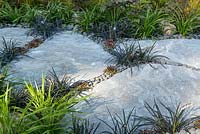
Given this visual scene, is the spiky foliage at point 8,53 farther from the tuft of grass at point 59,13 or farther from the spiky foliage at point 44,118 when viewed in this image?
the spiky foliage at point 44,118

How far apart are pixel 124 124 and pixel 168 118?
1.62 ft


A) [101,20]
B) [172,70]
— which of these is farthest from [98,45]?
[172,70]

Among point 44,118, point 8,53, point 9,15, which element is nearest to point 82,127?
point 44,118

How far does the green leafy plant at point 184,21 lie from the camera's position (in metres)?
6.04

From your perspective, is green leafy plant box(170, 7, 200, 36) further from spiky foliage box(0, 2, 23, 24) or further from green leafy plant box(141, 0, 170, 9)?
spiky foliage box(0, 2, 23, 24)

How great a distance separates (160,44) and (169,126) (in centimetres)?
227

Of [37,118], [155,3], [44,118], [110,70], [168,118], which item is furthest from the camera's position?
[155,3]

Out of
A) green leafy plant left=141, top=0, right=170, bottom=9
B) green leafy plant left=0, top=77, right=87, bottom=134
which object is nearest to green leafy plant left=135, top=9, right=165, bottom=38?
green leafy plant left=141, top=0, right=170, bottom=9

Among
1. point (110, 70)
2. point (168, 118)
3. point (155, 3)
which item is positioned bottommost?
point (168, 118)

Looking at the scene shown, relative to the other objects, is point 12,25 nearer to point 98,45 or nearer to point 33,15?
point 33,15

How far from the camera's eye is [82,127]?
3.34m

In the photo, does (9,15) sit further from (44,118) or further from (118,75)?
(44,118)

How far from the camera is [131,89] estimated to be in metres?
4.23

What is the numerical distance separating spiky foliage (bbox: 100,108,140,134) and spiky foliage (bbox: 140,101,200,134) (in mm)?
103
